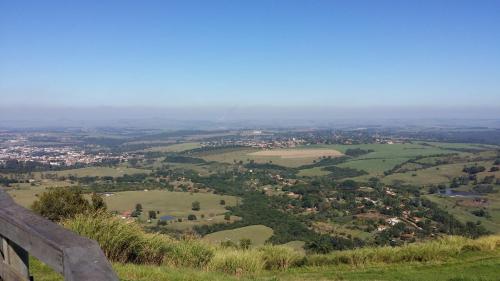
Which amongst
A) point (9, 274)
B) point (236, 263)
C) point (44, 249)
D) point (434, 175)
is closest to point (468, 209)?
point (434, 175)

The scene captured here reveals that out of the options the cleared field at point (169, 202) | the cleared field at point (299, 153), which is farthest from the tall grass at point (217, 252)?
the cleared field at point (299, 153)

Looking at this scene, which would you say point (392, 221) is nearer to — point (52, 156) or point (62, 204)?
point (62, 204)

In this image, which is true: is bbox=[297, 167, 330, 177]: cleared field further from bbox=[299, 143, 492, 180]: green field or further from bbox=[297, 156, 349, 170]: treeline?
bbox=[297, 156, 349, 170]: treeline

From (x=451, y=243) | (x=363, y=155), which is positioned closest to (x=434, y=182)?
(x=363, y=155)

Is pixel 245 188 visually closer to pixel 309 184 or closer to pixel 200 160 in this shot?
pixel 309 184

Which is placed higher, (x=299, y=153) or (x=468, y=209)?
(x=468, y=209)

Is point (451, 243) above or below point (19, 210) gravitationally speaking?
below

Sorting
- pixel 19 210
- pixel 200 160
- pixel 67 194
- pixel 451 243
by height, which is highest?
pixel 19 210
